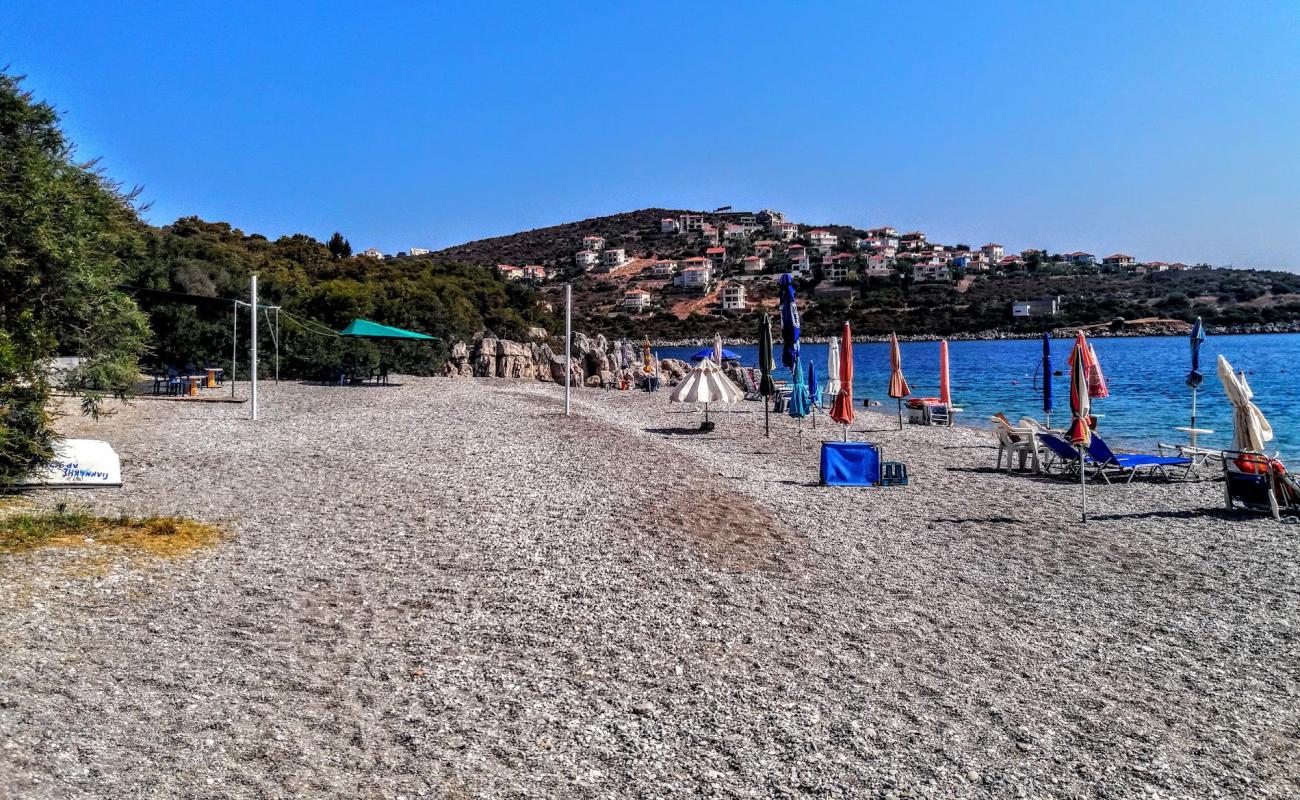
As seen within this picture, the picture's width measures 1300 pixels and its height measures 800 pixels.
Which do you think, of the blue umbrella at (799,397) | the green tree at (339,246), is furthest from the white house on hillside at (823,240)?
the blue umbrella at (799,397)

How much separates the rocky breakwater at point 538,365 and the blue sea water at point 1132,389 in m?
9.12

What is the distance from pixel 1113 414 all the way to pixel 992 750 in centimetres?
2689

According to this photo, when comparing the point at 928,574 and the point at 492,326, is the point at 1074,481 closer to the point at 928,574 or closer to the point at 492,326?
the point at 928,574

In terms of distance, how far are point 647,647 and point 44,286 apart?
Answer: 27.9 ft

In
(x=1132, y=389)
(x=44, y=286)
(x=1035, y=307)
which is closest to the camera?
(x=44, y=286)

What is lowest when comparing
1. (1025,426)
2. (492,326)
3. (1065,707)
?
(1065,707)

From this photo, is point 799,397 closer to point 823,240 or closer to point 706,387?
point 706,387

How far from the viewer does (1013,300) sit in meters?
112

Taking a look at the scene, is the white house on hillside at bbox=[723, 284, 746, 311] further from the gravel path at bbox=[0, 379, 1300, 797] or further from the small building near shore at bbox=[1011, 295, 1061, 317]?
the gravel path at bbox=[0, 379, 1300, 797]

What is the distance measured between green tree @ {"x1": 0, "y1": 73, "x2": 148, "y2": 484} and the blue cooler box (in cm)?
931

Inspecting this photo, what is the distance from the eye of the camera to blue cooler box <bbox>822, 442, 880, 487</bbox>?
41.7ft

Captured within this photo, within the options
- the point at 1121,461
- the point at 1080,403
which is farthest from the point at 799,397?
the point at 1080,403

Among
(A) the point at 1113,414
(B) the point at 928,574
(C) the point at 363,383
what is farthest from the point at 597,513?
(A) the point at 1113,414

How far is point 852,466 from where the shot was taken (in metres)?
12.8
